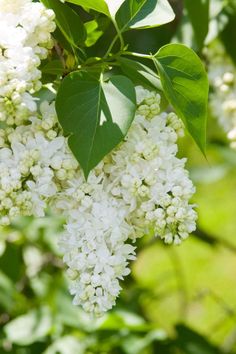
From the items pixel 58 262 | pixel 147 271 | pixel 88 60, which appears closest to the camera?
pixel 88 60

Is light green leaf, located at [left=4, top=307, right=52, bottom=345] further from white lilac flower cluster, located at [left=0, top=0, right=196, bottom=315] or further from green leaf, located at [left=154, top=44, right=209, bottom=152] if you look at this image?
green leaf, located at [left=154, top=44, right=209, bottom=152]

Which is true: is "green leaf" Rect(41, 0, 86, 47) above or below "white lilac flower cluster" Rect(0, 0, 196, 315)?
above

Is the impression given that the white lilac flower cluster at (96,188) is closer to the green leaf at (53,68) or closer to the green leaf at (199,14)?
the green leaf at (53,68)

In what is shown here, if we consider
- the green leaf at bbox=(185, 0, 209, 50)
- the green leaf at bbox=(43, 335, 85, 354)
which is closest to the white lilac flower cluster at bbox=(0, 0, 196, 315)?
the green leaf at bbox=(185, 0, 209, 50)

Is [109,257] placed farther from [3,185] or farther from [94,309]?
[3,185]

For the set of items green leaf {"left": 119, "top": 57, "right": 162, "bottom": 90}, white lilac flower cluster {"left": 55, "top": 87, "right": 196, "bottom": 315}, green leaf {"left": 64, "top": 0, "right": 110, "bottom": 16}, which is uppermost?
green leaf {"left": 64, "top": 0, "right": 110, "bottom": 16}

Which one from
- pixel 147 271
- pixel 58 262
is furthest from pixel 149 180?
pixel 147 271

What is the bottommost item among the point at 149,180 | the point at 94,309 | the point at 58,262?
the point at 58,262
